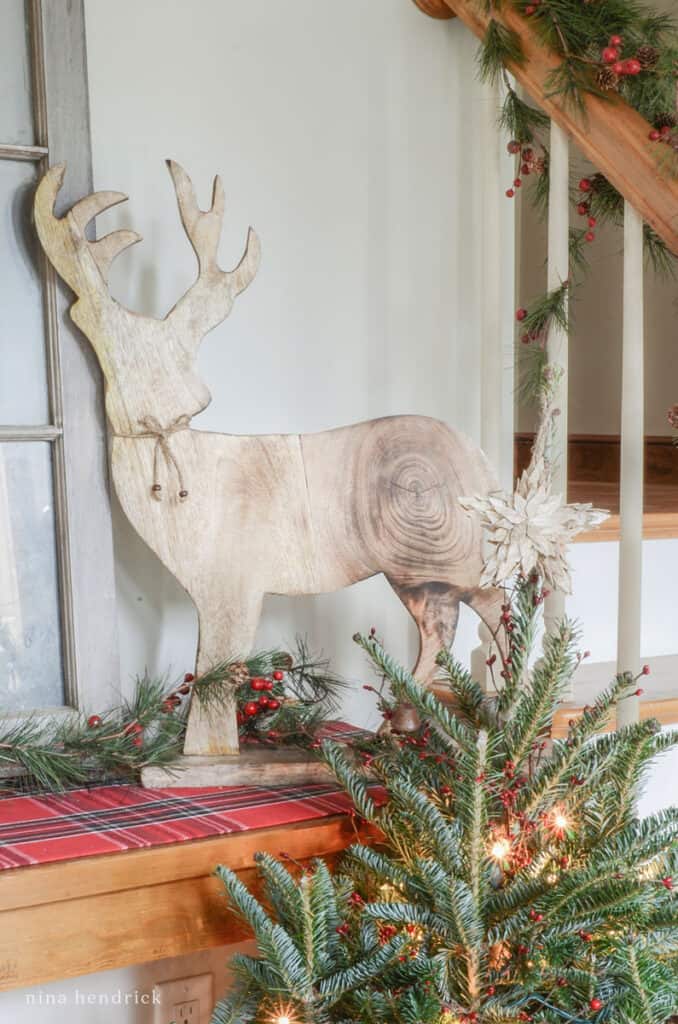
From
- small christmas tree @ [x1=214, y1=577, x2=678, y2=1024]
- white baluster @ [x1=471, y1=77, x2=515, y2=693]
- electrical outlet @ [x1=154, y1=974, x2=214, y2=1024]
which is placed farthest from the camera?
white baluster @ [x1=471, y1=77, x2=515, y2=693]

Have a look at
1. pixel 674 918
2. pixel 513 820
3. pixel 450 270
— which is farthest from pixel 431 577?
pixel 450 270

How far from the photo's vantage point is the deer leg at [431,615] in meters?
1.16

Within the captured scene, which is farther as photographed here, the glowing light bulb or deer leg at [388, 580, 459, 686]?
deer leg at [388, 580, 459, 686]

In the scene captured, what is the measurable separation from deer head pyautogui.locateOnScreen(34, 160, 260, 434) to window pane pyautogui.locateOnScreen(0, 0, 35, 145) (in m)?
0.08

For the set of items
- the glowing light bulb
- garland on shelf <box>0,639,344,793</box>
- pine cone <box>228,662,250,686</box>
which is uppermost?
pine cone <box>228,662,250,686</box>

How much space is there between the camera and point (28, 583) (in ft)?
3.89

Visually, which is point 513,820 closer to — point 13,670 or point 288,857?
point 288,857

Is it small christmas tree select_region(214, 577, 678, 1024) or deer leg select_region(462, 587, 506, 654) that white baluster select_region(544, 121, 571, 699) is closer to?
deer leg select_region(462, 587, 506, 654)

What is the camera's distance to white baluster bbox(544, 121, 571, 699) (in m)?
1.28

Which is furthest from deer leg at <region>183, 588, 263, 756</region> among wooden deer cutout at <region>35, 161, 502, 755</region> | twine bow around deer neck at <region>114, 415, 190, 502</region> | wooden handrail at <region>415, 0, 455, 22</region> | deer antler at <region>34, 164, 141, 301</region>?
wooden handrail at <region>415, 0, 455, 22</region>

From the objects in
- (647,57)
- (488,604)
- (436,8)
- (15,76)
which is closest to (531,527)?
(488,604)

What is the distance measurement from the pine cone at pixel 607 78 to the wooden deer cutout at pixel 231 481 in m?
0.42

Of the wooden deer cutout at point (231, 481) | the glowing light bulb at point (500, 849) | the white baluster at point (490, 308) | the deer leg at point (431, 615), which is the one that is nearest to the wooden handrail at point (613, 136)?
the white baluster at point (490, 308)

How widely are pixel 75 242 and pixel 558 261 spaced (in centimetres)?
56
